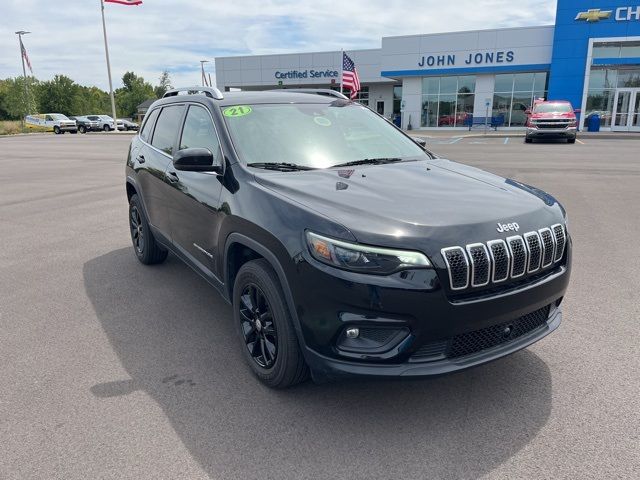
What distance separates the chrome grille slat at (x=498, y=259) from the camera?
2.53m

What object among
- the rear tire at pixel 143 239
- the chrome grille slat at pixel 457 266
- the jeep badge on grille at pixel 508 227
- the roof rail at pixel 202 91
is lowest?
the rear tire at pixel 143 239

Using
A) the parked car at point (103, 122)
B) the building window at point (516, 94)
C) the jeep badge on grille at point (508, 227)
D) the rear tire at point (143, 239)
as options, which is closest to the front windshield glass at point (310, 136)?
the jeep badge on grille at point (508, 227)

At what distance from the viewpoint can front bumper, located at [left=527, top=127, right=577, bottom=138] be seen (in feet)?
74.7

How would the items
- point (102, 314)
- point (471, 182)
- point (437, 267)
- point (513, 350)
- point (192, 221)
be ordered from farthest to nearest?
1. point (102, 314)
2. point (192, 221)
3. point (471, 182)
4. point (513, 350)
5. point (437, 267)

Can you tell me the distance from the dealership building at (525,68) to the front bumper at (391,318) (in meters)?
35.7

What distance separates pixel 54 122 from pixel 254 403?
54.8 metres

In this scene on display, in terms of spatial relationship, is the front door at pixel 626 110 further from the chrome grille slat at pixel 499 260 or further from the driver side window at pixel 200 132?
the chrome grille slat at pixel 499 260

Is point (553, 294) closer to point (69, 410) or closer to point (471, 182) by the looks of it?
point (471, 182)

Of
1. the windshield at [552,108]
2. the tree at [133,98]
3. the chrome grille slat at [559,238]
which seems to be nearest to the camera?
the chrome grille slat at [559,238]

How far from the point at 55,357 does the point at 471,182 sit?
10.5 ft

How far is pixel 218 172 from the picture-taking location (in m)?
3.52

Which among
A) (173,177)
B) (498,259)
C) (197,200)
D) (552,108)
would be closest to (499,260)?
(498,259)

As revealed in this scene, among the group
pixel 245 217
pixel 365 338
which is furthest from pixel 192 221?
pixel 365 338

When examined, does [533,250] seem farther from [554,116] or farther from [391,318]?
[554,116]
